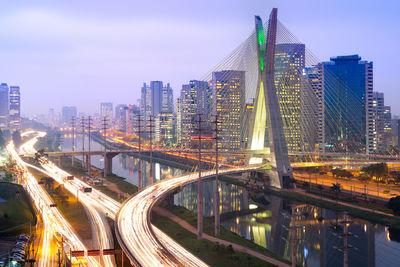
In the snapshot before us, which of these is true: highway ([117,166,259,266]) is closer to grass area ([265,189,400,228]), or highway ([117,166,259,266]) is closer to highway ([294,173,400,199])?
grass area ([265,189,400,228])

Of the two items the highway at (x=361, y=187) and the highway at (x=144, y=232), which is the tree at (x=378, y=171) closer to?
the highway at (x=361, y=187)

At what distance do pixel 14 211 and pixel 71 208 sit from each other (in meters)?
5.79

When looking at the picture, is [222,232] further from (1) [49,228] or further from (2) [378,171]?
(2) [378,171]

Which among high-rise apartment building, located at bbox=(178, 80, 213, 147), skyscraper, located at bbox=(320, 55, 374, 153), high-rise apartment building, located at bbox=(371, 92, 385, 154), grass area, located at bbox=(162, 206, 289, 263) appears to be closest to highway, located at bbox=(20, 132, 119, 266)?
grass area, located at bbox=(162, 206, 289, 263)

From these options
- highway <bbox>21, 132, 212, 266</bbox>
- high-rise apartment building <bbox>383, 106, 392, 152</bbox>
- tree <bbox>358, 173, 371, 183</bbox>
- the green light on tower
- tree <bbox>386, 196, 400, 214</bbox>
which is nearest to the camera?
highway <bbox>21, 132, 212, 266</bbox>

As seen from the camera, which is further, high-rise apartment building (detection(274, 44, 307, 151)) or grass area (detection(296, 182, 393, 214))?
high-rise apartment building (detection(274, 44, 307, 151))

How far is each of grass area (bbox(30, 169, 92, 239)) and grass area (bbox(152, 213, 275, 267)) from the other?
6.18 m

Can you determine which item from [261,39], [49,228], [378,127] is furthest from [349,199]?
[378,127]

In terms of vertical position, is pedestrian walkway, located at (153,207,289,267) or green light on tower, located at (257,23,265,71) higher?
green light on tower, located at (257,23,265,71)

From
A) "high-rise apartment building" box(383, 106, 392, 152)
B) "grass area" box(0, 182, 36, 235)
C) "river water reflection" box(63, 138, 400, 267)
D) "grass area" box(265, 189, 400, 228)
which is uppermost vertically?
"high-rise apartment building" box(383, 106, 392, 152)

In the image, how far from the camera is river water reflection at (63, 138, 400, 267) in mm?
26656

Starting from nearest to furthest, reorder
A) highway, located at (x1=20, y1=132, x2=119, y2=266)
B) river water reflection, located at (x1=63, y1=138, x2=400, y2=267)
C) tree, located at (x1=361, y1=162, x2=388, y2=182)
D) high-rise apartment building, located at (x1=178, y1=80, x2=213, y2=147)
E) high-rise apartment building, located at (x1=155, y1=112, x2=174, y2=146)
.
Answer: highway, located at (x1=20, y1=132, x2=119, y2=266)
river water reflection, located at (x1=63, y1=138, x2=400, y2=267)
high-rise apartment building, located at (x1=178, y1=80, x2=213, y2=147)
tree, located at (x1=361, y1=162, x2=388, y2=182)
high-rise apartment building, located at (x1=155, y1=112, x2=174, y2=146)

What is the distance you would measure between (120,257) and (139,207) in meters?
7.91

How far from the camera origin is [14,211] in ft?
95.4
